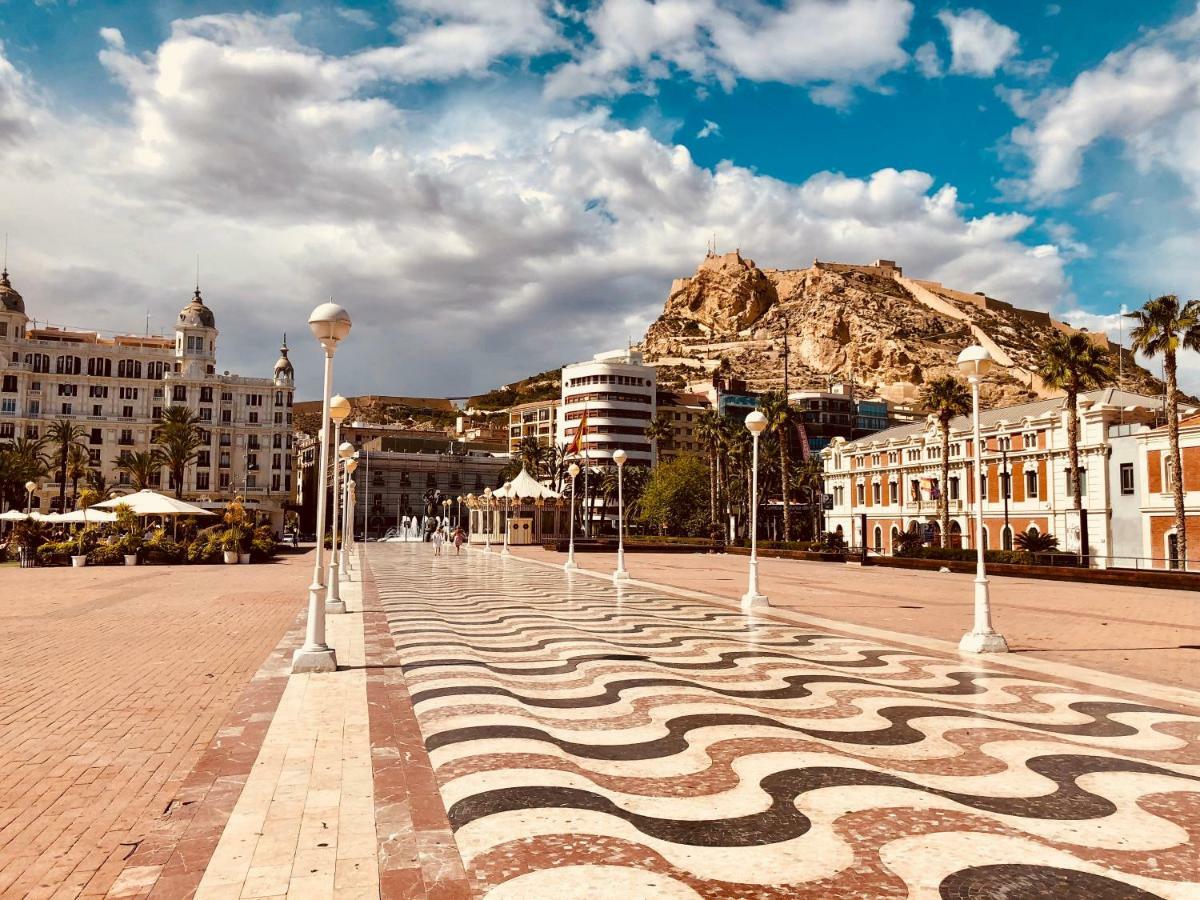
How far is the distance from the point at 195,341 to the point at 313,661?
87.6 m

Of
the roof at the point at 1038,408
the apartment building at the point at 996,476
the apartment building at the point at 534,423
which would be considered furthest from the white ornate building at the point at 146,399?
the roof at the point at 1038,408

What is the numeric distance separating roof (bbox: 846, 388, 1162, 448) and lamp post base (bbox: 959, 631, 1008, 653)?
106 feet

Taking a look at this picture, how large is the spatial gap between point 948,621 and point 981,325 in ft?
582

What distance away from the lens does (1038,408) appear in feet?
172

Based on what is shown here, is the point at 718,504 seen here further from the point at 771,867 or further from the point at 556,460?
the point at 771,867

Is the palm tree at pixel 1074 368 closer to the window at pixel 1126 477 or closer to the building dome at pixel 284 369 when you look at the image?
the window at pixel 1126 477

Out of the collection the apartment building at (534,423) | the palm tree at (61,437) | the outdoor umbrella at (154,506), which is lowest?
the outdoor umbrella at (154,506)

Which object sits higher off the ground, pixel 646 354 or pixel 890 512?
pixel 646 354

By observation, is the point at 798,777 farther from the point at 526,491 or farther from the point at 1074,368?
the point at 1074,368

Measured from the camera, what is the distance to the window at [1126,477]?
43.3 metres

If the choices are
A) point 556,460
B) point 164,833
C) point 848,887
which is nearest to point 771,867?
point 848,887

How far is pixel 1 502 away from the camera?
6450 centimetres

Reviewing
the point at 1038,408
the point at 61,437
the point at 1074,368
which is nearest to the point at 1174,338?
the point at 1074,368

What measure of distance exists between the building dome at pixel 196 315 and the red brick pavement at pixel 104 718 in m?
77.1
